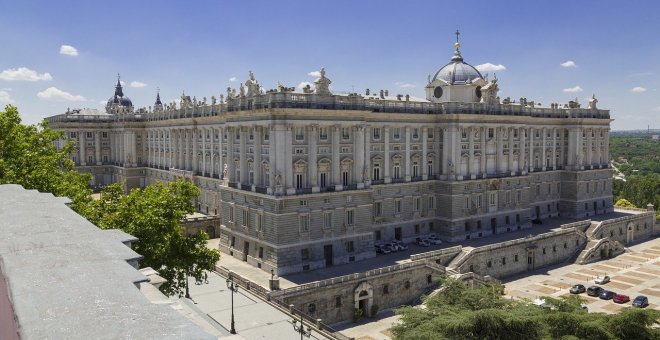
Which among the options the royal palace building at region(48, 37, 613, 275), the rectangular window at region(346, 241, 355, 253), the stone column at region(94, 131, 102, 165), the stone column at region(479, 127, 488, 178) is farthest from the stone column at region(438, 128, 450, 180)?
the stone column at region(94, 131, 102, 165)

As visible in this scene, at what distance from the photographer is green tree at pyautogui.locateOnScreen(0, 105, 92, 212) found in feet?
129

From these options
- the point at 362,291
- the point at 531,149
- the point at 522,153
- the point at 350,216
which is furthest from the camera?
the point at 531,149

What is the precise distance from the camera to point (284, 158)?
5506 cm

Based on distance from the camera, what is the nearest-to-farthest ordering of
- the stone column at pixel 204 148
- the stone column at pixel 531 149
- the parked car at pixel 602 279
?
the parked car at pixel 602 279 → the stone column at pixel 204 148 → the stone column at pixel 531 149

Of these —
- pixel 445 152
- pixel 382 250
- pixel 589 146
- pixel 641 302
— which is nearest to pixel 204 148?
pixel 382 250

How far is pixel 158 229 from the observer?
40.2 metres

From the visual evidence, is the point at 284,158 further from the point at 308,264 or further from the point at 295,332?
the point at 295,332

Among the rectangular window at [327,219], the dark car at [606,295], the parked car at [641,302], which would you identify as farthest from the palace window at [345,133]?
the parked car at [641,302]

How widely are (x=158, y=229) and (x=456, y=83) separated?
51.0 metres

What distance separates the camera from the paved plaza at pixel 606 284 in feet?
196

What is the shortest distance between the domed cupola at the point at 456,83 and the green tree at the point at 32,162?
1931 inches

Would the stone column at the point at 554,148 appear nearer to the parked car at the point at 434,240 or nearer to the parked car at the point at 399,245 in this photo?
the parked car at the point at 434,240

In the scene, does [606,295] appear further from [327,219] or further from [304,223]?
[304,223]

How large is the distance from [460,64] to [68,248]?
74.5 m
